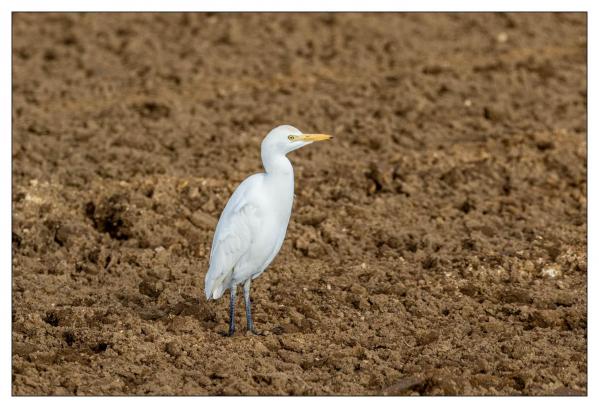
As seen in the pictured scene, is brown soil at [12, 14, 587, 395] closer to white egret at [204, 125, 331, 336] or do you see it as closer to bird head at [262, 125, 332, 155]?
white egret at [204, 125, 331, 336]

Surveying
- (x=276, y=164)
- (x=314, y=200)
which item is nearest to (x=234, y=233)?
(x=276, y=164)

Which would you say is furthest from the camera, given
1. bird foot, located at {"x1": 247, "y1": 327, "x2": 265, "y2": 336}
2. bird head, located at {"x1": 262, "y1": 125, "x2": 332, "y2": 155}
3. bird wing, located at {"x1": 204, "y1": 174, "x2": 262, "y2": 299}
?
bird foot, located at {"x1": 247, "y1": 327, "x2": 265, "y2": 336}

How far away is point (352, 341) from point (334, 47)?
7.67 metres

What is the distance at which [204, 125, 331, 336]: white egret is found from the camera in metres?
6.55

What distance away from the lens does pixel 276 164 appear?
6562 millimetres

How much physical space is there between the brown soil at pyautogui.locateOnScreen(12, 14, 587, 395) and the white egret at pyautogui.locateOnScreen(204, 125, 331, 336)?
0.51 metres

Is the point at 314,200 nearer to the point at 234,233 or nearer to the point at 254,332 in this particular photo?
the point at 254,332

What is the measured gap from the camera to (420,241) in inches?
340

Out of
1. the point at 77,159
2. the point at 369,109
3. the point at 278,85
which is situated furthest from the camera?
the point at 278,85

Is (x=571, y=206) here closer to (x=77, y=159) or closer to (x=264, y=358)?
(x=264, y=358)

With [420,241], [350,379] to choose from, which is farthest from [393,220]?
[350,379]

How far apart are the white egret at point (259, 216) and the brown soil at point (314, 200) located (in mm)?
510

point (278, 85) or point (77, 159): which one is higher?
point (278, 85)

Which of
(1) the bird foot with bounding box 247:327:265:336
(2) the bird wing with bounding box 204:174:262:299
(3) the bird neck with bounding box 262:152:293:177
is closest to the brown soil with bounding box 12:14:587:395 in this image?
(1) the bird foot with bounding box 247:327:265:336
